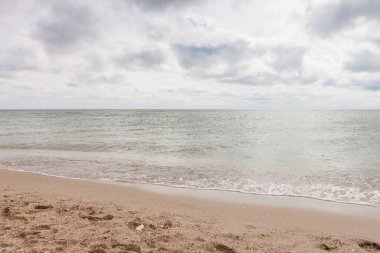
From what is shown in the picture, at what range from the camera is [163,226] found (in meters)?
6.21

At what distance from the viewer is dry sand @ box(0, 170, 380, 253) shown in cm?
523

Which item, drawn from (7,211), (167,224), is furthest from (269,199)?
(7,211)

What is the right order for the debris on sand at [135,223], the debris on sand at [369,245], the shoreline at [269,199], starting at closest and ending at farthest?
the debris on sand at [369,245]
the debris on sand at [135,223]
the shoreline at [269,199]

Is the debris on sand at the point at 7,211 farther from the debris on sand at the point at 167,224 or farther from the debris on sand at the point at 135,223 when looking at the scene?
the debris on sand at the point at 167,224

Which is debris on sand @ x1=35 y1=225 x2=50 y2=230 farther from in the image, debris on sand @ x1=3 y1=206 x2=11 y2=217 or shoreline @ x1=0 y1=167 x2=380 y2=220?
shoreline @ x1=0 y1=167 x2=380 y2=220

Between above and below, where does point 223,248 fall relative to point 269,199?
above

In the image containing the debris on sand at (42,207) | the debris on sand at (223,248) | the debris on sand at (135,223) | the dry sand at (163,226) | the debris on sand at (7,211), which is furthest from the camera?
the debris on sand at (42,207)

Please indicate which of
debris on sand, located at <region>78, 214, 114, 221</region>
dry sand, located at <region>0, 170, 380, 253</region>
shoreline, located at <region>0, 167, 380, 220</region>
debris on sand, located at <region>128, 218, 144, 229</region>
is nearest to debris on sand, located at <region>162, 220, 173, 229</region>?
dry sand, located at <region>0, 170, 380, 253</region>

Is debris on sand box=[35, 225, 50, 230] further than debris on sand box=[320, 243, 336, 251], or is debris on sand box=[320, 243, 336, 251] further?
debris on sand box=[35, 225, 50, 230]

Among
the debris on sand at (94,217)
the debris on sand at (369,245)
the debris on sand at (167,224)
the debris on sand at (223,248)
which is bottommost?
the debris on sand at (369,245)

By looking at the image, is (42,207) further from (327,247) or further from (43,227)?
(327,247)

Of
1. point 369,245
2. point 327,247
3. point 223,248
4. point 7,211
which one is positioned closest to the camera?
point 223,248

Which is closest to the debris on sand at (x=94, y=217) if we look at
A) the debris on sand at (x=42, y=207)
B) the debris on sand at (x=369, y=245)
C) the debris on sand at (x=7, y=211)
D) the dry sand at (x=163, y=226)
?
the dry sand at (x=163, y=226)

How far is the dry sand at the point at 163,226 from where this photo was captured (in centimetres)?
523
